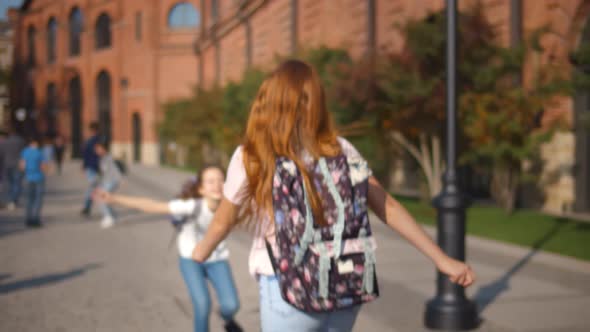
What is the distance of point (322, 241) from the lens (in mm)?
2336

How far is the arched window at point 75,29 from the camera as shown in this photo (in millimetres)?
58156

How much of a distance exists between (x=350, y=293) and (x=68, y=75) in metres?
60.4

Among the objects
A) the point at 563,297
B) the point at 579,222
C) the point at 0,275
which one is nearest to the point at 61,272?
the point at 0,275

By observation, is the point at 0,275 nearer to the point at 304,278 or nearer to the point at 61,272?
the point at 61,272

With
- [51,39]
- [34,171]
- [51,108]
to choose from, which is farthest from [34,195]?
[51,39]

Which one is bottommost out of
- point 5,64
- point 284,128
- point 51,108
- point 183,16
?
point 284,128

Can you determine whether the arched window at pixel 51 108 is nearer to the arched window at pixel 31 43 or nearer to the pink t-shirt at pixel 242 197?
the arched window at pixel 31 43

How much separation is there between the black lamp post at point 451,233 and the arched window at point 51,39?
200ft

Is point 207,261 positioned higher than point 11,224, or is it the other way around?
point 207,261

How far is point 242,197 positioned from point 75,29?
60.6 m

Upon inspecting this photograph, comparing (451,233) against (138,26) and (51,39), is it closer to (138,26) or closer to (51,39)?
(138,26)

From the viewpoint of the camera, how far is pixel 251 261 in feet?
8.34

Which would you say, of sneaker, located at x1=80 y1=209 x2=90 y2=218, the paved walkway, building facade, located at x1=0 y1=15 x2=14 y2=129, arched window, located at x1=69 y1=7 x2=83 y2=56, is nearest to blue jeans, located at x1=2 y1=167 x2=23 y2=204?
sneaker, located at x1=80 y1=209 x2=90 y2=218

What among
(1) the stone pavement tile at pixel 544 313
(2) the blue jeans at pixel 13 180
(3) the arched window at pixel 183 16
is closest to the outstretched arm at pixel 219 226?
(1) the stone pavement tile at pixel 544 313
